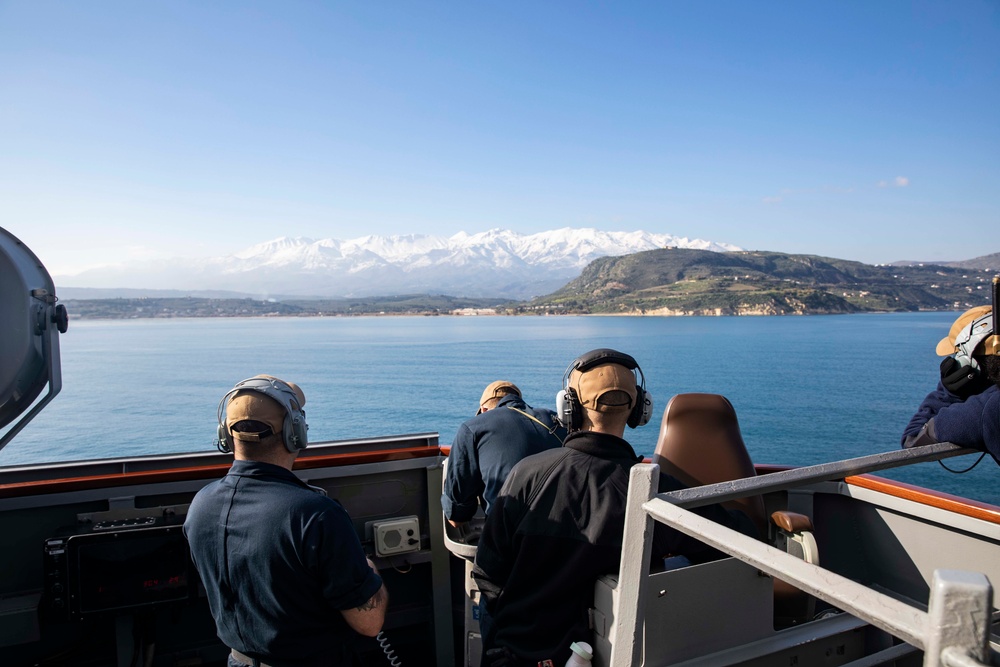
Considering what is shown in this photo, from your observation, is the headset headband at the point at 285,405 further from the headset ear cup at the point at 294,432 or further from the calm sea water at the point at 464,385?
the calm sea water at the point at 464,385

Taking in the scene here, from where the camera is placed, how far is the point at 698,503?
1451 millimetres

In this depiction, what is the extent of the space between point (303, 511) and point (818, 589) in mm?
1451

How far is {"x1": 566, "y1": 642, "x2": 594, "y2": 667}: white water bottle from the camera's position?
1906 millimetres

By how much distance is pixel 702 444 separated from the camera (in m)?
3.98

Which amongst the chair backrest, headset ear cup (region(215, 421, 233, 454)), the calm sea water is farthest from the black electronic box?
the calm sea water

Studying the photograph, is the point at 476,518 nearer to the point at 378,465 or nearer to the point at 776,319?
the point at 378,465

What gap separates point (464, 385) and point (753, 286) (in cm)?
11302

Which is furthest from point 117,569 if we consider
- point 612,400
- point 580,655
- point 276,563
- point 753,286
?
point 753,286

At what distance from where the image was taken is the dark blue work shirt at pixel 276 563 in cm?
195

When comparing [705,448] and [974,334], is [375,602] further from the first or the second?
[705,448]

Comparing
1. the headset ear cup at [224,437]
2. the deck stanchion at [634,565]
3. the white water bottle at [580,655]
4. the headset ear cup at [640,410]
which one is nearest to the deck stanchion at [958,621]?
the deck stanchion at [634,565]

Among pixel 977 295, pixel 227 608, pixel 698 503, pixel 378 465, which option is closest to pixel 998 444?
pixel 698 503

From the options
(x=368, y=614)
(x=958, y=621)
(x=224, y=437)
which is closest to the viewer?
(x=958, y=621)

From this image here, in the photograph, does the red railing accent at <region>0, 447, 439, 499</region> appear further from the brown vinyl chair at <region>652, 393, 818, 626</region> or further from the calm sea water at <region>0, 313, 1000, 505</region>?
the calm sea water at <region>0, 313, 1000, 505</region>
